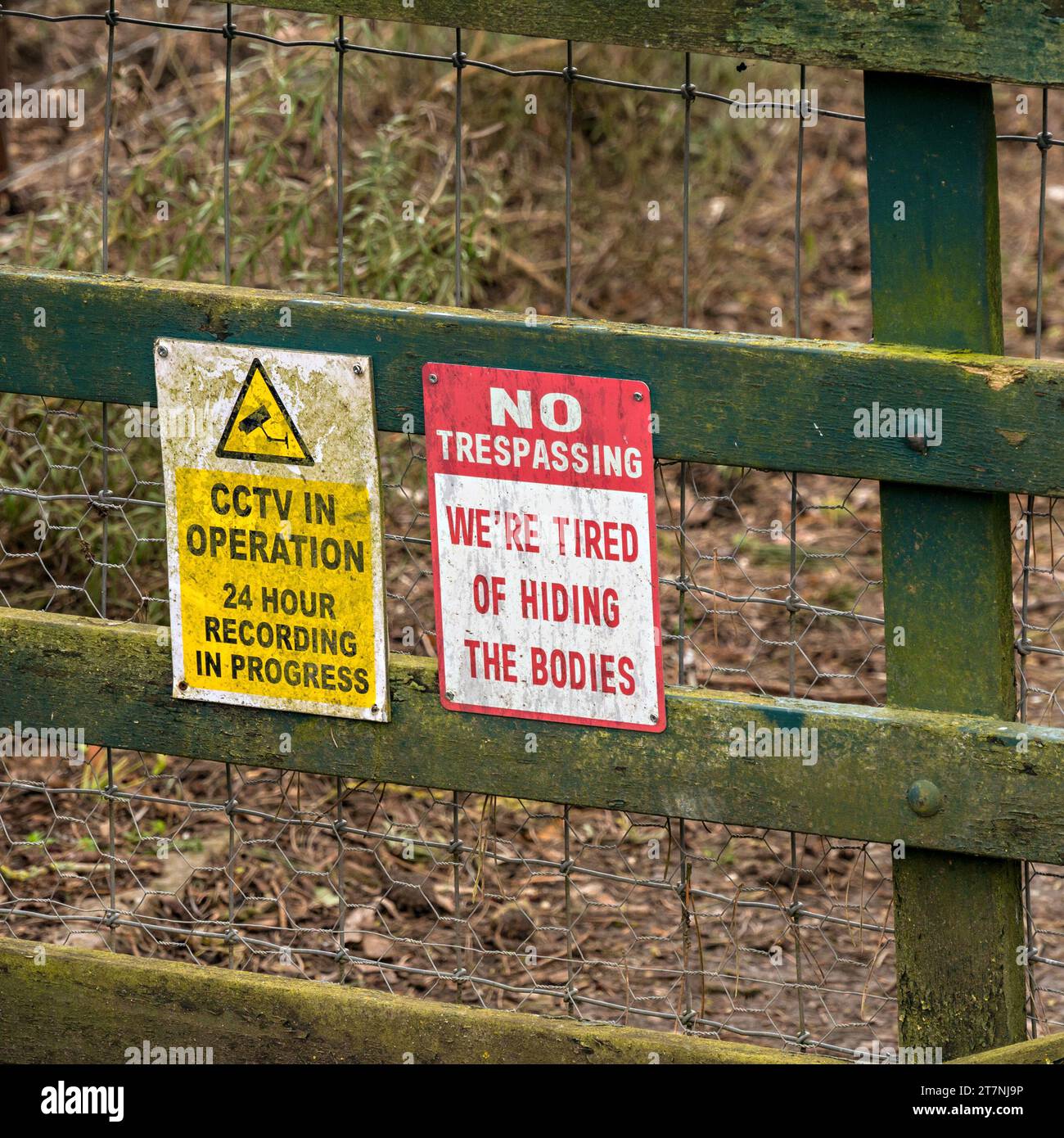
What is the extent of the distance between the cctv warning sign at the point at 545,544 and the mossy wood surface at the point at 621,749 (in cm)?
7

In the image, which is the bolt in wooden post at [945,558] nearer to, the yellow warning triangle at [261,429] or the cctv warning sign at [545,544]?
the cctv warning sign at [545,544]

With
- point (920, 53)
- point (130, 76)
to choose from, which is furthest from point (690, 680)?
point (130, 76)

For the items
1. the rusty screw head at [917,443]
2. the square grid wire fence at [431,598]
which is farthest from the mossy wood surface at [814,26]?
the rusty screw head at [917,443]

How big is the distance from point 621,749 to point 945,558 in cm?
58

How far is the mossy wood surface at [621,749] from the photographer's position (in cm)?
247

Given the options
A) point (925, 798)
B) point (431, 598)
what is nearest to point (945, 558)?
point (925, 798)

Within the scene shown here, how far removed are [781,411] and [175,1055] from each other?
5.07 feet

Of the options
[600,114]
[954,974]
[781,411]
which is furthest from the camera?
[600,114]

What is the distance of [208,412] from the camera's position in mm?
2670

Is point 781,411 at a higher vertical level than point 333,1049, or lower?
higher

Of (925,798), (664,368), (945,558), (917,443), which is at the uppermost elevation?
(664,368)

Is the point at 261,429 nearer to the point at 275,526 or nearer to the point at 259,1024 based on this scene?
the point at 275,526

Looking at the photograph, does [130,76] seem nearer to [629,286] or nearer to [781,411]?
[629,286]

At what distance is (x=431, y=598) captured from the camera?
4566 millimetres
